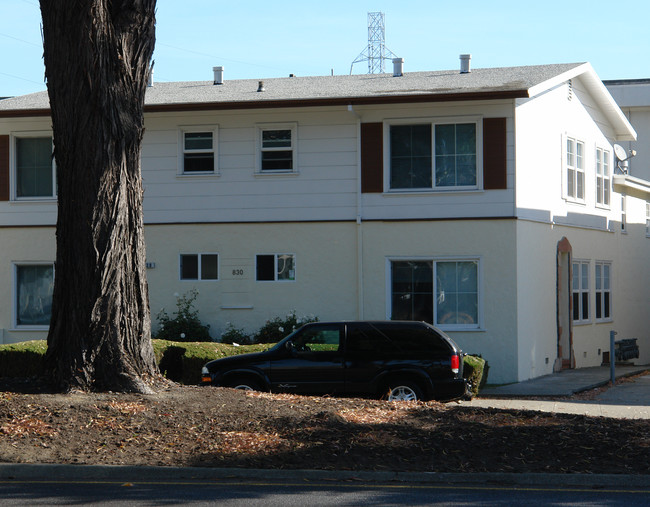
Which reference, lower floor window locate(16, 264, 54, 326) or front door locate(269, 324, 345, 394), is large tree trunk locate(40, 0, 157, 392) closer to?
Result: front door locate(269, 324, 345, 394)

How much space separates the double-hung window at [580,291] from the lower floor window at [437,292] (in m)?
4.77

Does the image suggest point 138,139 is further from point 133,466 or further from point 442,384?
point 442,384

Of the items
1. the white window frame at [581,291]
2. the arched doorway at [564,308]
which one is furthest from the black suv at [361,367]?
the white window frame at [581,291]

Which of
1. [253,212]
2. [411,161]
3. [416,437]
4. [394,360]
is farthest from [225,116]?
[416,437]

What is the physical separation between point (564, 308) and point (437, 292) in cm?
478

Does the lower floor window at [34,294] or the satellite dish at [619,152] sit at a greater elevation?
the satellite dish at [619,152]

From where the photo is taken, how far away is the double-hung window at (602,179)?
2786 centimetres

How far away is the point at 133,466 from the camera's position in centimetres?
1008

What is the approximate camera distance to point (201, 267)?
23.1 metres

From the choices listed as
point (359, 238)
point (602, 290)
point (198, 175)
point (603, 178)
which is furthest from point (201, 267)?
point (603, 178)

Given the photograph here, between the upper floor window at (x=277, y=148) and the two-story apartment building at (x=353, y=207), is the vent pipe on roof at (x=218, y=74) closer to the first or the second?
the two-story apartment building at (x=353, y=207)

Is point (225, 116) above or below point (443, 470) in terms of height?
above

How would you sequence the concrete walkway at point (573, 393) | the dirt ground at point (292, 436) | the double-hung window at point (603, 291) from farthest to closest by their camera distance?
the double-hung window at point (603, 291) < the concrete walkway at point (573, 393) < the dirt ground at point (292, 436)

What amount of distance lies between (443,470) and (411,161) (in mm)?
12757
